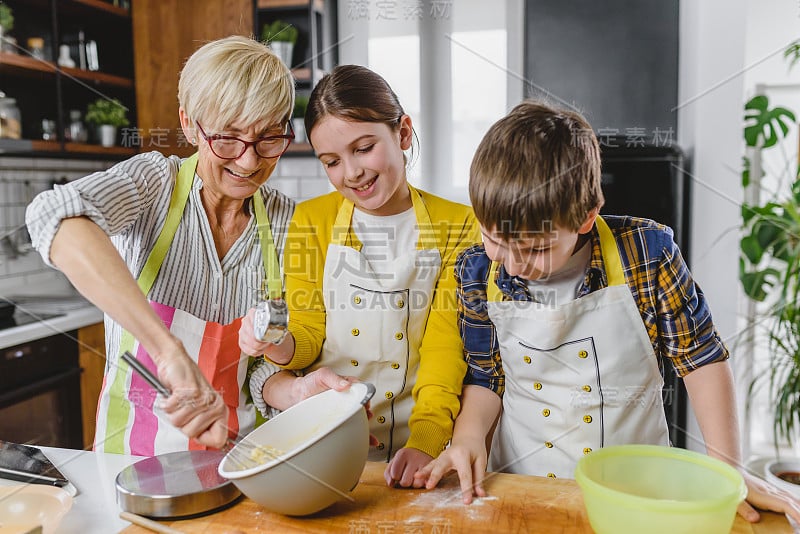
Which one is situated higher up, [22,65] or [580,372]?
[22,65]

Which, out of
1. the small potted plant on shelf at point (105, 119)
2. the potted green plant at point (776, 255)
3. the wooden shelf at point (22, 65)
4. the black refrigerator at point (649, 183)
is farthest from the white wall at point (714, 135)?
the wooden shelf at point (22, 65)

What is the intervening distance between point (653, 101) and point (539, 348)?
342 millimetres

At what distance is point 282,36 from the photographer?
2.70 feet

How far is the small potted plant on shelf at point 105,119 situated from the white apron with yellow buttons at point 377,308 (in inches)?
18.4

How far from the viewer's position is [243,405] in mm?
530

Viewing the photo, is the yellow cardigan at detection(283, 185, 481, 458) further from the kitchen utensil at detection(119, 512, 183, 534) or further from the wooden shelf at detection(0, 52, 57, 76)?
the wooden shelf at detection(0, 52, 57, 76)

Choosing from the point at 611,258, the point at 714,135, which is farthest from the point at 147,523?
the point at 714,135

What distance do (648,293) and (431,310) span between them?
170 mm

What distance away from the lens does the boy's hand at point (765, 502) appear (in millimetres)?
404

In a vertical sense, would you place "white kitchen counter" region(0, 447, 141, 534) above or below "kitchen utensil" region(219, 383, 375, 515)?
below

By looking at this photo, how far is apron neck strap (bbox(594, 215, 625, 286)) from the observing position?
20.0 inches

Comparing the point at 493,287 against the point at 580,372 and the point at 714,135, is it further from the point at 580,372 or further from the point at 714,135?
the point at 714,135

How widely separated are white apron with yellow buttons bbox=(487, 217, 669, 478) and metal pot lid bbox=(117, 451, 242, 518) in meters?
0.24

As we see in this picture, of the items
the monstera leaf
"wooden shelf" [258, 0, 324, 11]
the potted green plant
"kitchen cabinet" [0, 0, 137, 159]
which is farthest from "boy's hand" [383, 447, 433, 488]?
the monstera leaf
